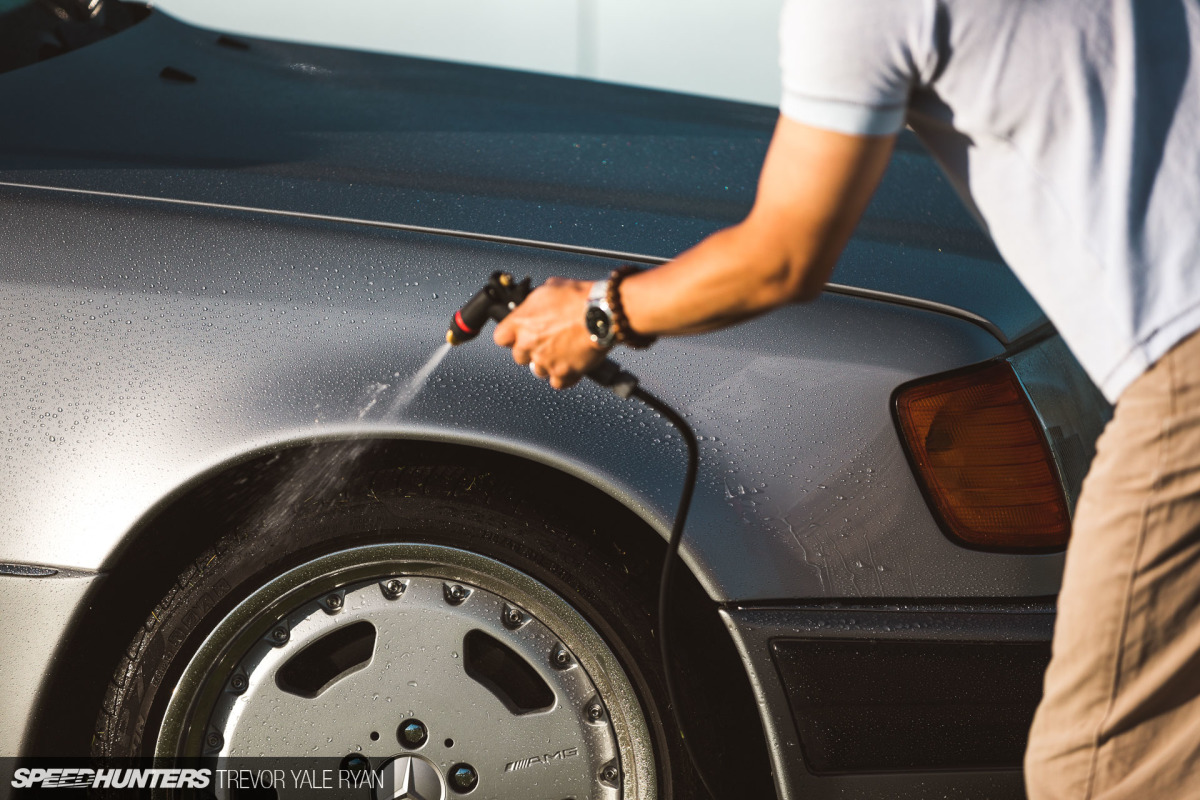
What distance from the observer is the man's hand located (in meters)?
1.31

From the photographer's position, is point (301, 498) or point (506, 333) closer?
point (506, 333)

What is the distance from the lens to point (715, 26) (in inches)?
258

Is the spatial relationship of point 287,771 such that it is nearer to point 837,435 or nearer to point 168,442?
point 168,442

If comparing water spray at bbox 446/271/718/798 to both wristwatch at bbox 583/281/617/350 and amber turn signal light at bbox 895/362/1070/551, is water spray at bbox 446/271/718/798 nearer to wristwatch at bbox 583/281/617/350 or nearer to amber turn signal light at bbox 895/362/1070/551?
wristwatch at bbox 583/281/617/350

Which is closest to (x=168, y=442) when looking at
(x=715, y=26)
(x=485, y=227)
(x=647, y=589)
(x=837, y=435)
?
(x=485, y=227)

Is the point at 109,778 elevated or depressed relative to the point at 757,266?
depressed

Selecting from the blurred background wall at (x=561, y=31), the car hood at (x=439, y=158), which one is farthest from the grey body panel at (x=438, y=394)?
the blurred background wall at (x=561, y=31)

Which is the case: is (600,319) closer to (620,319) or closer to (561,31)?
(620,319)

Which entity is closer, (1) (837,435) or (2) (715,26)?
(1) (837,435)

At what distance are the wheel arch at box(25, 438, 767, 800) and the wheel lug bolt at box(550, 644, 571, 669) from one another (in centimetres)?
18

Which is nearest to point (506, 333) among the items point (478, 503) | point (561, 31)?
point (478, 503)

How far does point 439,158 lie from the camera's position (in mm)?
1932

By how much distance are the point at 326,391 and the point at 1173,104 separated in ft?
3.84

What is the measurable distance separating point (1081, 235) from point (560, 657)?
3.28ft
